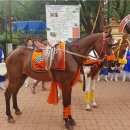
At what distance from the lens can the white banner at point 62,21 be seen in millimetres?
11008

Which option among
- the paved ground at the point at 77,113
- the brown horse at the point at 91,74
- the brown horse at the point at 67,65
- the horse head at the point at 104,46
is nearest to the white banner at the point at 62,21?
the paved ground at the point at 77,113

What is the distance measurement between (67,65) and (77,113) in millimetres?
1744

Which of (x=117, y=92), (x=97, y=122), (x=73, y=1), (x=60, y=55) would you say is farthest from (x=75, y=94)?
(x=73, y=1)

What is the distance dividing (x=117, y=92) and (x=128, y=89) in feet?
2.79

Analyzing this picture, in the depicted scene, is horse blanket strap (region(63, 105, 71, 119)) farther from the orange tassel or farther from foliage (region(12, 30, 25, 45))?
foliage (region(12, 30, 25, 45))

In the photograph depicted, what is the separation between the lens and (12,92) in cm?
691

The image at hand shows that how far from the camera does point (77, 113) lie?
7.35 metres

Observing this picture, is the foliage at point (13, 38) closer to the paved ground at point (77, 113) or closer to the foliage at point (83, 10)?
the foliage at point (83, 10)

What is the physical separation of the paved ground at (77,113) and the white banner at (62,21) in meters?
2.34

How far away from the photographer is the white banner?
36.1ft

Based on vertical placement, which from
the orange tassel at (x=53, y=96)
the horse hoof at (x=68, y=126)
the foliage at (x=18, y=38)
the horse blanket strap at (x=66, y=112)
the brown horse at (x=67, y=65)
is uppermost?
the brown horse at (x=67, y=65)

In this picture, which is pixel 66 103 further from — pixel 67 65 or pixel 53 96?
pixel 67 65

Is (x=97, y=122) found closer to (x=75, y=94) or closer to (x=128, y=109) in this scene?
(x=128, y=109)

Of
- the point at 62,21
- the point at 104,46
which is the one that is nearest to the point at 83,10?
the point at 62,21
